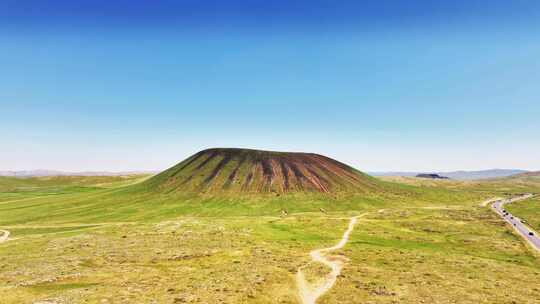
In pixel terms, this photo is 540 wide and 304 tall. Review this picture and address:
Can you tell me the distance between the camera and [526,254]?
227 feet

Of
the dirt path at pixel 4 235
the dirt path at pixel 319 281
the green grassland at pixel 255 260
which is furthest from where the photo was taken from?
the dirt path at pixel 4 235

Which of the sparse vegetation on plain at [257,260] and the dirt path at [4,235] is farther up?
the sparse vegetation on plain at [257,260]

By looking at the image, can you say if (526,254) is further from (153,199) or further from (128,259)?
(153,199)

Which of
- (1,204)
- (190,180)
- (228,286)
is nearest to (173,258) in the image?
(228,286)

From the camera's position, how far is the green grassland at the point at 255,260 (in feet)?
145

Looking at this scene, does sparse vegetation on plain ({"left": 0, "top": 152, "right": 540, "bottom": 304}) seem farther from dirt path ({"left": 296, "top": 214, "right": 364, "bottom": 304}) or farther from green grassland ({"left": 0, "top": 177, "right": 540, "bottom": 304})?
dirt path ({"left": 296, "top": 214, "right": 364, "bottom": 304})

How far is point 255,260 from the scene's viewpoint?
210 feet

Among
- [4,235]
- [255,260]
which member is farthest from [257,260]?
[4,235]

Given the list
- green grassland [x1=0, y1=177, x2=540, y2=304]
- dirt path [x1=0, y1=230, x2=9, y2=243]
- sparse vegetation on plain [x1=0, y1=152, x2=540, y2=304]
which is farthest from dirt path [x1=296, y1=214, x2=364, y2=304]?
dirt path [x1=0, y1=230, x2=9, y2=243]

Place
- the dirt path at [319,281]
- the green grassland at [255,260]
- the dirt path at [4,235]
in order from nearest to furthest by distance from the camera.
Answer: the green grassland at [255,260] < the dirt path at [319,281] < the dirt path at [4,235]

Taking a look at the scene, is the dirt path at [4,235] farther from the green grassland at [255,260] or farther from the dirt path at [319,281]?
the dirt path at [319,281]

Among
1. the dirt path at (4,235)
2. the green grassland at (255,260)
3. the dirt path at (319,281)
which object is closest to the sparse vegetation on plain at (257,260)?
the green grassland at (255,260)

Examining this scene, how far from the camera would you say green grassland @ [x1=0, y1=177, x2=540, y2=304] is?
145 feet

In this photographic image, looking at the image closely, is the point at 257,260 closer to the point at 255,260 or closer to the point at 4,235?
the point at 255,260
